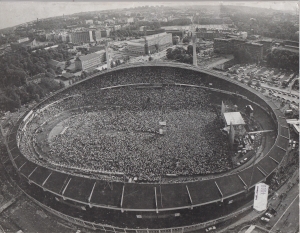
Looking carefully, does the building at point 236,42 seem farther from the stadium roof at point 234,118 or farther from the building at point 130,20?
the stadium roof at point 234,118

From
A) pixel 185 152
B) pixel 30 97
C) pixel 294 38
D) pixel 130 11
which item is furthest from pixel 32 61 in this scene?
pixel 294 38

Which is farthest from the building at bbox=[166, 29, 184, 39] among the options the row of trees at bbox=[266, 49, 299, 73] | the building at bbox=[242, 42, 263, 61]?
the row of trees at bbox=[266, 49, 299, 73]

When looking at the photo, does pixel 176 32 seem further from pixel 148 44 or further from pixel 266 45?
pixel 266 45

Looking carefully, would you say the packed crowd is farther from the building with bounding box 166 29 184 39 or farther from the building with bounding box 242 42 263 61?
the building with bounding box 166 29 184 39

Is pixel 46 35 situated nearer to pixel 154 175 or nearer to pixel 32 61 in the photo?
pixel 32 61

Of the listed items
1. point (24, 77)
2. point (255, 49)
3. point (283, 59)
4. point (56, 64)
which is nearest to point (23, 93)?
point (24, 77)
